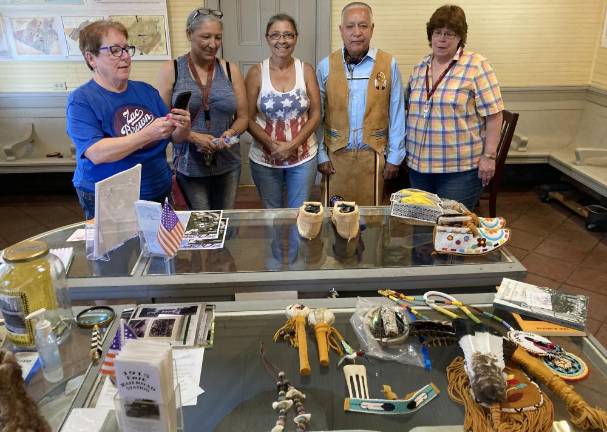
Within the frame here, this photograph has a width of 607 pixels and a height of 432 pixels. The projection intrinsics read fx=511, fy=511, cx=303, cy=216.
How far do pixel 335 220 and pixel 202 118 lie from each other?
110 centimetres

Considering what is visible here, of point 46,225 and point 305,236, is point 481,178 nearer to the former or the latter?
point 305,236

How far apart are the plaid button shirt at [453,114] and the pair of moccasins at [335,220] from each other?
3.16ft

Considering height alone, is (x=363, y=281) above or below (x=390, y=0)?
below

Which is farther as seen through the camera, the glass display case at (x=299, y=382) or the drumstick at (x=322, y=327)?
the drumstick at (x=322, y=327)

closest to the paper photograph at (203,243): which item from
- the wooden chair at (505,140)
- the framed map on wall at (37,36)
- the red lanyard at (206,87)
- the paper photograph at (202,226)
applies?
the paper photograph at (202,226)

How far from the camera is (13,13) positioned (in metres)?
4.69

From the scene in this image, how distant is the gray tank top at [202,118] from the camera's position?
9.37 ft

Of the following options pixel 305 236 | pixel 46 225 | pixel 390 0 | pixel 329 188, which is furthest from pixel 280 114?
pixel 46 225

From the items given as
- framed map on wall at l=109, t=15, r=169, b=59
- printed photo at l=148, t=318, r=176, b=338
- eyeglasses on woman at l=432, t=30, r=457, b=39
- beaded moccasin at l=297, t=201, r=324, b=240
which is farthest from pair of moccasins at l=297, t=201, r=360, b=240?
framed map on wall at l=109, t=15, r=169, b=59

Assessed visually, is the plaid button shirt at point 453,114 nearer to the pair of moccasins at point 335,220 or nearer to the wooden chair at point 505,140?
the pair of moccasins at point 335,220

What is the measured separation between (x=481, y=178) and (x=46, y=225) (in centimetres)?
374

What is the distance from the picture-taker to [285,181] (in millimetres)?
3260

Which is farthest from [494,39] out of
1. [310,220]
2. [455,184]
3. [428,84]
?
[310,220]

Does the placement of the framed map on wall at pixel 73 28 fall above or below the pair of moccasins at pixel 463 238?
above
